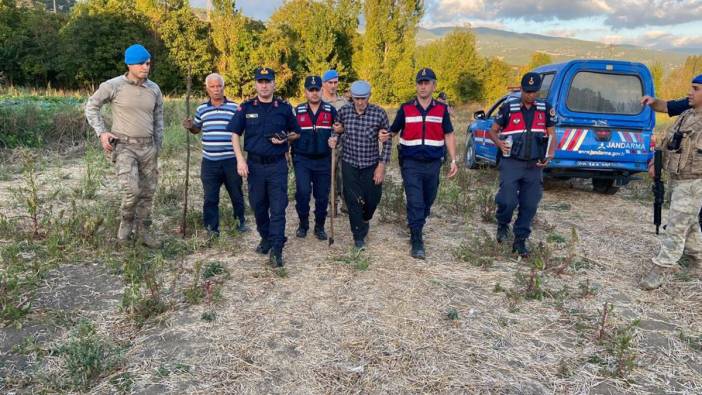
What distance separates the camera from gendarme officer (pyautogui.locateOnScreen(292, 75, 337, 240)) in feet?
16.8

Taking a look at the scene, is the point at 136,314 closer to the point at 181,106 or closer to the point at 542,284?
the point at 542,284

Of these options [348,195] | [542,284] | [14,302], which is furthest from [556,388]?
[14,302]

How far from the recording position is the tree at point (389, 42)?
34.2 m

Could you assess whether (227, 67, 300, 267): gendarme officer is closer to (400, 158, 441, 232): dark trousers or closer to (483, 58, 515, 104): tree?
(400, 158, 441, 232): dark trousers

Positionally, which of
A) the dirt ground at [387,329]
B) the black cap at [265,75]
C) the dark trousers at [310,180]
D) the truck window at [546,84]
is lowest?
the dirt ground at [387,329]

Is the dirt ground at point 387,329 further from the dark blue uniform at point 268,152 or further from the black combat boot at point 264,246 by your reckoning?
the dark blue uniform at point 268,152

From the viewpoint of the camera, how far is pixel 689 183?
13.3 ft

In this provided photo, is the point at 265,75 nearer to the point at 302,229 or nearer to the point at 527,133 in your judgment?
the point at 302,229

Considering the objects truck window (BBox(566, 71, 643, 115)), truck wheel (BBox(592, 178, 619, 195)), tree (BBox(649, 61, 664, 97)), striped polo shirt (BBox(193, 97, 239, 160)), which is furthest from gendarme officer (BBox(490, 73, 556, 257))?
tree (BBox(649, 61, 664, 97))

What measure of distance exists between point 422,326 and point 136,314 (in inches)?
84.0

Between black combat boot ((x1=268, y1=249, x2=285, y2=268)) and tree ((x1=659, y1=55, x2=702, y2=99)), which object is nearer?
black combat boot ((x1=268, y1=249, x2=285, y2=268))

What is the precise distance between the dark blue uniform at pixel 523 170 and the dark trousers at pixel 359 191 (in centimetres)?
132

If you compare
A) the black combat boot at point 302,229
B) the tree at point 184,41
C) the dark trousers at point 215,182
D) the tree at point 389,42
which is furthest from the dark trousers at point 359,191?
the tree at point 389,42

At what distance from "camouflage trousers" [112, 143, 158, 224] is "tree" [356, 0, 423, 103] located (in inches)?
1198
